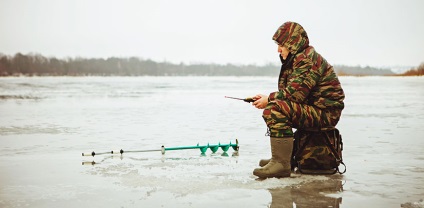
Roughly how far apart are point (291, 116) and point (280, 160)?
0.40 metres

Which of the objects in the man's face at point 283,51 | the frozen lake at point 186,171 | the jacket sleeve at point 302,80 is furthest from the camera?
the man's face at point 283,51

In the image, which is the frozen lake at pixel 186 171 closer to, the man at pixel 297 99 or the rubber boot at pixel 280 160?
the rubber boot at pixel 280 160

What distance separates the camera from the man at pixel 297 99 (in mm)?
4258

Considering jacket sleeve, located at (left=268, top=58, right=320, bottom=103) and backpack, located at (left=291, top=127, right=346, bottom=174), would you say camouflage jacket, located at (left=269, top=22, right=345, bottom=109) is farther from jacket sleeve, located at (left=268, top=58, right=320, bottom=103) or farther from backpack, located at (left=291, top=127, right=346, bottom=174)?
backpack, located at (left=291, top=127, right=346, bottom=174)

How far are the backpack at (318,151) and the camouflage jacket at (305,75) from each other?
0.91 feet

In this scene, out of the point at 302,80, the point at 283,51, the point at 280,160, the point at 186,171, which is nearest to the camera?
the point at 302,80

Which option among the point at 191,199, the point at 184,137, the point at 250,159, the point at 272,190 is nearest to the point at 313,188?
the point at 272,190

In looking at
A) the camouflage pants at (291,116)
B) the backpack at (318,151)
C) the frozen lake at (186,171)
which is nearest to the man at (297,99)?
the camouflage pants at (291,116)

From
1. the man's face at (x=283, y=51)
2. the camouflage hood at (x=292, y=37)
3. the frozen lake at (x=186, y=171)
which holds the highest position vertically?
the camouflage hood at (x=292, y=37)

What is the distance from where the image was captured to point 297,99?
4.29 meters


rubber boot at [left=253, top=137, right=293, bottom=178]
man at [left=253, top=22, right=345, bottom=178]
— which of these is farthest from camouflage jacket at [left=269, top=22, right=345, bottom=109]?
rubber boot at [left=253, top=137, right=293, bottom=178]

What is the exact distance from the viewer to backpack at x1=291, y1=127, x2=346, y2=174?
4.47 metres

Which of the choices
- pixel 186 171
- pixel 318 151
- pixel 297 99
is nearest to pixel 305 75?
pixel 297 99

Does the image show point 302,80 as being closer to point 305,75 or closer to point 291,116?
point 305,75
